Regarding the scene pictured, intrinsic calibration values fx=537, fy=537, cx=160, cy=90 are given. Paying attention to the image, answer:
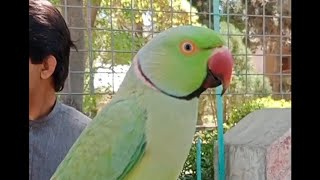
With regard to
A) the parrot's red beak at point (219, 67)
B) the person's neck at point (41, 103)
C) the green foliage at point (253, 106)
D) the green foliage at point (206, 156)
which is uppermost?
the parrot's red beak at point (219, 67)

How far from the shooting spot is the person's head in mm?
746

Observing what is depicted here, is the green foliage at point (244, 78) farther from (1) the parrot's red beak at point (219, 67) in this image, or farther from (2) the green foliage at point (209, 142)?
(1) the parrot's red beak at point (219, 67)

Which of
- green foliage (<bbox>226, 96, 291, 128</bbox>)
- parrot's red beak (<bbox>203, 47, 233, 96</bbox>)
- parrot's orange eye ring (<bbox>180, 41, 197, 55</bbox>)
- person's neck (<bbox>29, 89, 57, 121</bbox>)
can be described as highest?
parrot's orange eye ring (<bbox>180, 41, 197, 55</bbox>)

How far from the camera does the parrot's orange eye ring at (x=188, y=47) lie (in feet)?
2.12

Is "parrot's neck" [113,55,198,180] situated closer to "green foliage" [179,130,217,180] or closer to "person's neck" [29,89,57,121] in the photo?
"person's neck" [29,89,57,121]

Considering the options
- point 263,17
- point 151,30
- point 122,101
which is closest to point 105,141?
point 122,101

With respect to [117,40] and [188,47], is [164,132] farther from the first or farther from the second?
[117,40]

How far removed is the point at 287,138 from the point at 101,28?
0.59 meters

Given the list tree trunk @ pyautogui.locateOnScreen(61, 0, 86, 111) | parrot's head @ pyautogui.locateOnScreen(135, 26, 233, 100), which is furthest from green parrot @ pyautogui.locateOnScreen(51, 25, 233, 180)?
tree trunk @ pyautogui.locateOnScreen(61, 0, 86, 111)

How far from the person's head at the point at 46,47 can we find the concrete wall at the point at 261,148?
0.85 m

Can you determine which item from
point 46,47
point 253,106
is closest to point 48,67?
point 46,47

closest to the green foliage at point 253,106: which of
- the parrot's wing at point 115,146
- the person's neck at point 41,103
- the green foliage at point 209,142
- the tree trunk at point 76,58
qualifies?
the green foliage at point 209,142

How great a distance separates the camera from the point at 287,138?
1.48 metres

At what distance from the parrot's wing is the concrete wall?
915mm
